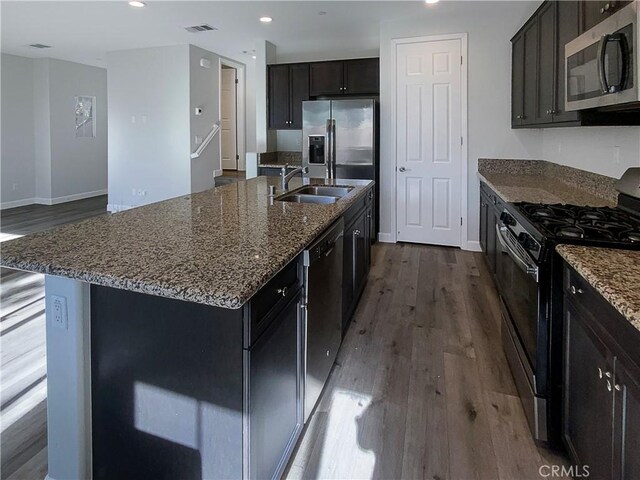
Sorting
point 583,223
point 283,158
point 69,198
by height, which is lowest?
point 583,223

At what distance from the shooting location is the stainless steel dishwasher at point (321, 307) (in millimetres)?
1699

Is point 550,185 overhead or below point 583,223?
overhead

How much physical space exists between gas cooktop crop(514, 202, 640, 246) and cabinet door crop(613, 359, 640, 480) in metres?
0.62

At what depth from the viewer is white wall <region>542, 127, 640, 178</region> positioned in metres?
2.45

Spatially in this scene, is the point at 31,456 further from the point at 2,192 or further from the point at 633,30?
the point at 2,192

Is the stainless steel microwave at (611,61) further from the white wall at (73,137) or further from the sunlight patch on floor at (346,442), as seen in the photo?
the white wall at (73,137)

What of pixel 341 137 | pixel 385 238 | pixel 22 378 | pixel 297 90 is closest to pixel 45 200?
pixel 297 90

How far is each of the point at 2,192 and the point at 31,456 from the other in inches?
298

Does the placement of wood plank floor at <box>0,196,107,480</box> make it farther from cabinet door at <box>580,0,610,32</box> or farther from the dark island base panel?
cabinet door at <box>580,0,610,32</box>

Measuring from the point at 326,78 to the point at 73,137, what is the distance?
567 centimetres

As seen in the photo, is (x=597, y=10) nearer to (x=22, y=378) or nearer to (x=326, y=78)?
(x=22, y=378)

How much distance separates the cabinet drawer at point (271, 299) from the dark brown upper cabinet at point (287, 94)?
4.70 m

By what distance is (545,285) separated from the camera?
1.67 m

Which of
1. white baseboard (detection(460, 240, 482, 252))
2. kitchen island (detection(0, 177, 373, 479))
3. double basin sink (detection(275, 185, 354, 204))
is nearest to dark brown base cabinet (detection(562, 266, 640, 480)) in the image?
kitchen island (detection(0, 177, 373, 479))
